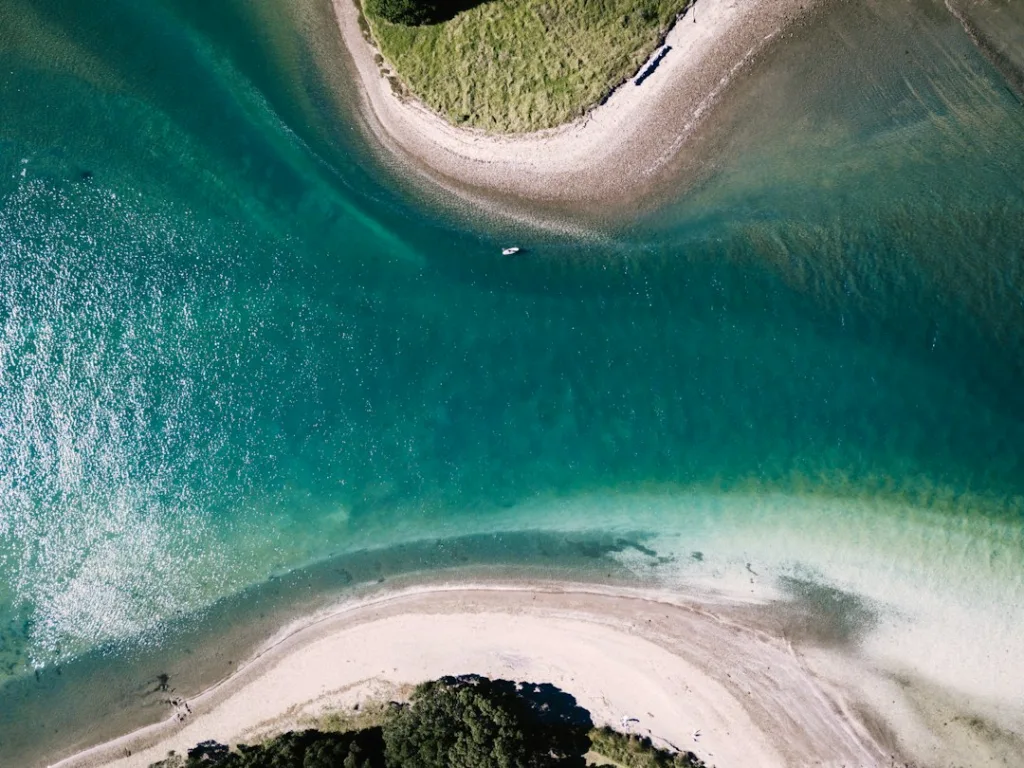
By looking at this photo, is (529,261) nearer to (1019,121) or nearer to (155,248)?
(155,248)

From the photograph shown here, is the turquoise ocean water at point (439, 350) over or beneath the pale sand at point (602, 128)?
beneath

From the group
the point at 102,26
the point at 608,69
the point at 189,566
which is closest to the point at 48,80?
the point at 102,26

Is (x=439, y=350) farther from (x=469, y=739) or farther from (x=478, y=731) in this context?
(x=469, y=739)

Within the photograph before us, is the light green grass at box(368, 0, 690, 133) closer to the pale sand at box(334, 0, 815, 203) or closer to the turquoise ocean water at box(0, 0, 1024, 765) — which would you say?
the pale sand at box(334, 0, 815, 203)

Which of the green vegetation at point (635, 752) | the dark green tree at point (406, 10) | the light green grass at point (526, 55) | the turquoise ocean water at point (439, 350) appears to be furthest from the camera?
the green vegetation at point (635, 752)

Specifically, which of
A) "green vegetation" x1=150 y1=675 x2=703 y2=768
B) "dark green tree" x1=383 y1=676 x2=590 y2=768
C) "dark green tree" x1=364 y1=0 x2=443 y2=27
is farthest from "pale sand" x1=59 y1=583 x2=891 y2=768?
"dark green tree" x1=364 y1=0 x2=443 y2=27

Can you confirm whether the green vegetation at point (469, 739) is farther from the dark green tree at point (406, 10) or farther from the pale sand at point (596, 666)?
the dark green tree at point (406, 10)

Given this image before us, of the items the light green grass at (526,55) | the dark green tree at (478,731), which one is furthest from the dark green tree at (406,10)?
the dark green tree at (478,731)
